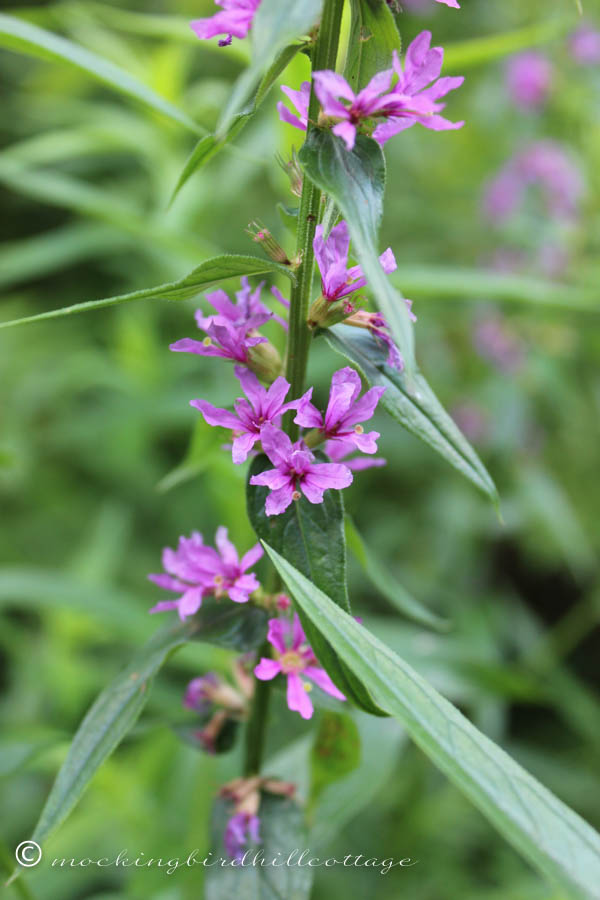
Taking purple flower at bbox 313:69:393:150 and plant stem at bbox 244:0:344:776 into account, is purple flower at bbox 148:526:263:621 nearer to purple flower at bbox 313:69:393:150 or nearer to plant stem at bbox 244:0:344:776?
plant stem at bbox 244:0:344:776

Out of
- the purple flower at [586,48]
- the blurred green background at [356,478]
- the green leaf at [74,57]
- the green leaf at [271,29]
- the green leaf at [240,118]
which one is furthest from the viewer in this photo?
the purple flower at [586,48]

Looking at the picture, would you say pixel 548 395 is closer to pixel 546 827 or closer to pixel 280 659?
pixel 280 659

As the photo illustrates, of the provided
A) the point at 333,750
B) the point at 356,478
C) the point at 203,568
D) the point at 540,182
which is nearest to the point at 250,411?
the point at 203,568

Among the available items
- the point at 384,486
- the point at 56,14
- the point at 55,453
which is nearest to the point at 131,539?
the point at 55,453

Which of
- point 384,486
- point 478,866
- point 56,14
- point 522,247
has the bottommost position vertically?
point 478,866

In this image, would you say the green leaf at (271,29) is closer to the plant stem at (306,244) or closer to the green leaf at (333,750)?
the plant stem at (306,244)
